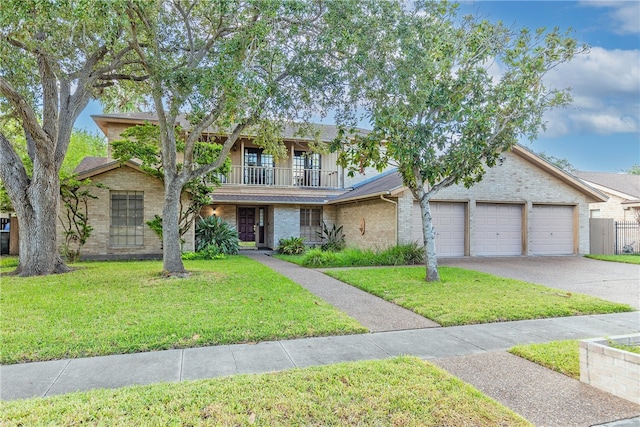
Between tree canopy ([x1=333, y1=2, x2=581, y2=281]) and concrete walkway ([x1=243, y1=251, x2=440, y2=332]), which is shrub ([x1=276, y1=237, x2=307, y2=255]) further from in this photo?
tree canopy ([x1=333, y1=2, x2=581, y2=281])

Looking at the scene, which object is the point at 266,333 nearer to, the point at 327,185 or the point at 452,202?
the point at 452,202

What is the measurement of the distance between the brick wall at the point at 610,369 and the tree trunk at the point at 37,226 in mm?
12134

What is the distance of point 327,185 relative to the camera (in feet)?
65.9

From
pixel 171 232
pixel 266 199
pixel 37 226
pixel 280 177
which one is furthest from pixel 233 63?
pixel 280 177

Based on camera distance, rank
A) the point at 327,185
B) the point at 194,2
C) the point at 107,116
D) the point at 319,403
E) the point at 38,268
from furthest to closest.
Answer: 1. the point at 327,185
2. the point at 107,116
3. the point at 38,268
4. the point at 194,2
5. the point at 319,403

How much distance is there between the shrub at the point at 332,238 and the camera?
18.0 meters

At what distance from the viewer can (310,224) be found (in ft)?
63.7

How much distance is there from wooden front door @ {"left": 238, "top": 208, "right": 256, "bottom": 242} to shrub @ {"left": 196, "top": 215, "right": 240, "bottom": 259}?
2777 mm

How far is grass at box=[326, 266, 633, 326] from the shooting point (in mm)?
6266

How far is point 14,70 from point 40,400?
10299 millimetres

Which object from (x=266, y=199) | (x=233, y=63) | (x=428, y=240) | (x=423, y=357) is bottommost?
(x=423, y=357)

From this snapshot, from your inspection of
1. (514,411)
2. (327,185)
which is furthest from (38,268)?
(327,185)

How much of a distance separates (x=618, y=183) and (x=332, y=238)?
64.4 feet

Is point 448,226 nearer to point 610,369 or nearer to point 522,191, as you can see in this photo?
point 522,191
